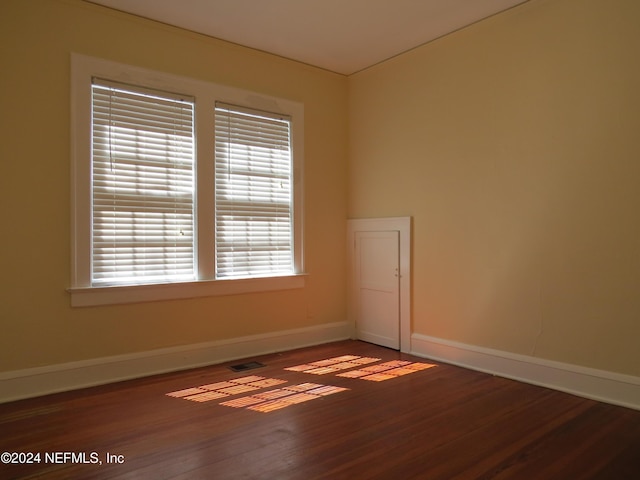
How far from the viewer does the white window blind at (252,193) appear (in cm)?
425

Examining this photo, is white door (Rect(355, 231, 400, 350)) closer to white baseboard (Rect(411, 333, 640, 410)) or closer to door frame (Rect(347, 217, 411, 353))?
door frame (Rect(347, 217, 411, 353))

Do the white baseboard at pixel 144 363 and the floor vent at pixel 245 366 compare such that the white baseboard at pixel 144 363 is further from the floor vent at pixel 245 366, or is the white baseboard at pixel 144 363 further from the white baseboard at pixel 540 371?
the white baseboard at pixel 540 371

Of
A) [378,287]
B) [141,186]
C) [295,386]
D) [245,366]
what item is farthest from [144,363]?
[378,287]

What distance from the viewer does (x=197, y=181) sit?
405 cm

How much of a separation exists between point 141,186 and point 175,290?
0.97m

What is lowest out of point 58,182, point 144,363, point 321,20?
point 144,363

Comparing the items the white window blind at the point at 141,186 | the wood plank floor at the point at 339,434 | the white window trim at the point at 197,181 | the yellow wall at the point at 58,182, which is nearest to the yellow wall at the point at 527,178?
the wood plank floor at the point at 339,434

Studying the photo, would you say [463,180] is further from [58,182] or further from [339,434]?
[58,182]

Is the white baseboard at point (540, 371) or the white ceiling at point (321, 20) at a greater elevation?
the white ceiling at point (321, 20)

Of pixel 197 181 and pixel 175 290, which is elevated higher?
pixel 197 181

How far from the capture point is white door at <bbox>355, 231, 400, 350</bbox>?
464cm

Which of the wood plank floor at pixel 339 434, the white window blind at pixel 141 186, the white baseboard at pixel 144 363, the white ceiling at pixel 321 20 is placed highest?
the white ceiling at pixel 321 20

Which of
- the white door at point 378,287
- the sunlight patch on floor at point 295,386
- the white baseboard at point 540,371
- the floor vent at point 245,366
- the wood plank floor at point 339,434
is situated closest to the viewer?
the wood plank floor at point 339,434

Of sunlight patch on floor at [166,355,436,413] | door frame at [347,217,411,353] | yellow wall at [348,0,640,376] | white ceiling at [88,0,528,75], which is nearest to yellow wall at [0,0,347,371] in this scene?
white ceiling at [88,0,528,75]
